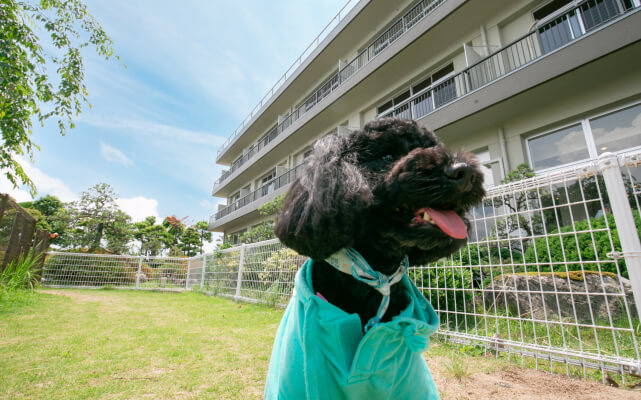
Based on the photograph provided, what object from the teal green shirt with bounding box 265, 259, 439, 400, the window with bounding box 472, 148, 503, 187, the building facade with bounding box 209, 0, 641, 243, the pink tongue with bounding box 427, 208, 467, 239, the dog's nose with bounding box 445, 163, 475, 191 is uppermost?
the building facade with bounding box 209, 0, 641, 243

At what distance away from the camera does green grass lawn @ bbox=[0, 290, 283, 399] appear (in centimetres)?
173

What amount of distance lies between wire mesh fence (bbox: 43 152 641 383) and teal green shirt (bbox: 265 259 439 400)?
160cm

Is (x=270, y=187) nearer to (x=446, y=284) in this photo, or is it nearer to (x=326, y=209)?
(x=446, y=284)

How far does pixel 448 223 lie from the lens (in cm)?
103

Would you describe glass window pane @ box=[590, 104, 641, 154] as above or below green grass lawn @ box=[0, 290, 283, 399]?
above

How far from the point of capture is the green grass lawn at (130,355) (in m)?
1.73

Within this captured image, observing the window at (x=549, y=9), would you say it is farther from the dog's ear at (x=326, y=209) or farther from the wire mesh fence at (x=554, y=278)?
the dog's ear at (x=326, y=209)

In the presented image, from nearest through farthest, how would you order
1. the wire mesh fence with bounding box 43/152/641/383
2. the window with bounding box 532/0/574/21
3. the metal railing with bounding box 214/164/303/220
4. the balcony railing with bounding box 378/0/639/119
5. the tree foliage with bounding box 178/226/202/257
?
1. the wire mesh fence with bounding box 43/152/641/383
2. the balcony railing with bounding box 378/0/639/119
3. the window with bounding box 532/0/574/21
4. the metal railing with bounding box 214/164/303/220
5. the tree foliage with bounding box 178/226/202/257

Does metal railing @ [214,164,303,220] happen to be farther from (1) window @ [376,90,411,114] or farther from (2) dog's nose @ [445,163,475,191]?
(2) dog's nose @ [445,163,475,191]

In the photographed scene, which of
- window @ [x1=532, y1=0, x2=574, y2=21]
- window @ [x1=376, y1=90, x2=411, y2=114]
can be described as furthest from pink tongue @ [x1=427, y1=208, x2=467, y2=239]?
window @ [x1=376, y1=90, x2=411, y2=114]

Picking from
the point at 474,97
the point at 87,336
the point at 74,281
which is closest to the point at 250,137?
the point at 74,281

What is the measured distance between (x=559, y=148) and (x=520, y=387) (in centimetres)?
549

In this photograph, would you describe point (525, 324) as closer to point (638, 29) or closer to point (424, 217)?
point (424, 217)

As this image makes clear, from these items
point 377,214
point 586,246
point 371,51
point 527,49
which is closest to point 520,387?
point 377,214
